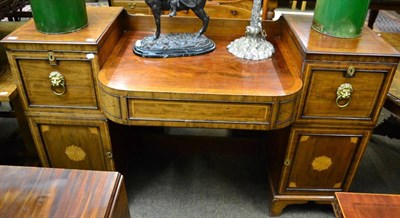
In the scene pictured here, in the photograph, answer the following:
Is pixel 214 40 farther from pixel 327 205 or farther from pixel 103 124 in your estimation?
pixel 327 205

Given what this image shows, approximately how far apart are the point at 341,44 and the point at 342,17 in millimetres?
92

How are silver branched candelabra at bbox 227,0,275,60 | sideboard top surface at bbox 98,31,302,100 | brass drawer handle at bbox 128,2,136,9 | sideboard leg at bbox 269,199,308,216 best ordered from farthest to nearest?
brass drawer handle at bbox 128,2,136,9 → sideboard leg at bbox 269,199,308,216 → silver branched candelabra at bbox 227,0,275,60 → sideboard top surface at bbox 98,31,302,100

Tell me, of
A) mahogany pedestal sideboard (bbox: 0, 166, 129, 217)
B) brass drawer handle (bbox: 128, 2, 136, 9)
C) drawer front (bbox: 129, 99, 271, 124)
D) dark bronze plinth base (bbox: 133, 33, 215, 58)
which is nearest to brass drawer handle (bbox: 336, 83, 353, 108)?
drawer front (bbox: 129, 99, 271, 124)

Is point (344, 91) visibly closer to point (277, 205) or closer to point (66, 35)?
point (277, 205)

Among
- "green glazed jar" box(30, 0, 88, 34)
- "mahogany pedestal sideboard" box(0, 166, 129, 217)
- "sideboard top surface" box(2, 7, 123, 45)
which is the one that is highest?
"green glazed jar" box(30, 0, 88, 34)

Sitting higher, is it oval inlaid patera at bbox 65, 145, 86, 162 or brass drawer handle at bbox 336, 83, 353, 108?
brass drawer handle at bbox 336, 83, 353, 108

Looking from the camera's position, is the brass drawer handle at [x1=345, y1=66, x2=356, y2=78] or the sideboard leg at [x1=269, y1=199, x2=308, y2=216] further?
the sideboard leg at [x1=269, y1=199, x2=308, y2=216]

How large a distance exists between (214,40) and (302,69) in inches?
15.7

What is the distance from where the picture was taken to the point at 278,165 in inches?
51.9

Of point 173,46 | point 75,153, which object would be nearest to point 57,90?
point 75,153

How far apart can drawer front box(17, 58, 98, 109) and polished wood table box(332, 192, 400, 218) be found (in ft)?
2.63

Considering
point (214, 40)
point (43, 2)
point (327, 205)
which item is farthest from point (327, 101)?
point (43, 2)

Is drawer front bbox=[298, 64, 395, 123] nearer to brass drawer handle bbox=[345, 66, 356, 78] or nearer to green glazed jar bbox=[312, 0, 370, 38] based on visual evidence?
brass drawer handle bbox=[345, 66, 356, 78]

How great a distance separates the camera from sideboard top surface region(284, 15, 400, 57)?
981 millimetres
